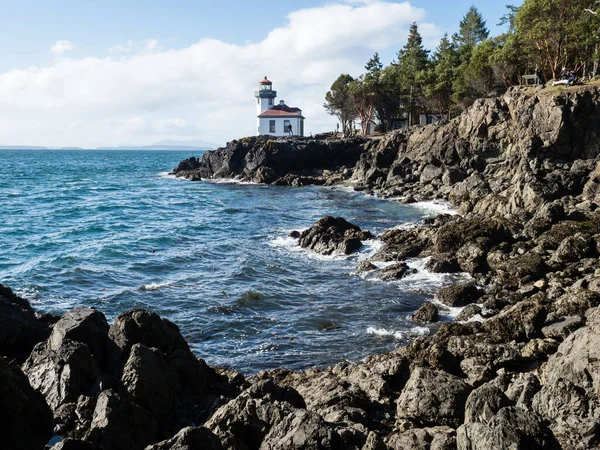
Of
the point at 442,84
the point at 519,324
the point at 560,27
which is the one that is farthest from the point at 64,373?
the point at 442,84

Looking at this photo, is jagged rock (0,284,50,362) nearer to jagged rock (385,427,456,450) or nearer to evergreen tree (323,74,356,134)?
jagged rock (385,427,456,450)

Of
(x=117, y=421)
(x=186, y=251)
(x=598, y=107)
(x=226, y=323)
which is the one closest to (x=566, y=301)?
(x=226, y=323)

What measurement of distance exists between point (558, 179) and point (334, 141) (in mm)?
47032

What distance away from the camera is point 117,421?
9.97m

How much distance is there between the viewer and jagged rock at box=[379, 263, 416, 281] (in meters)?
26.5

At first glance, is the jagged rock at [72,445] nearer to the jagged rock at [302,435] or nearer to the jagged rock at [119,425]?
the jagged rock at [119,425]

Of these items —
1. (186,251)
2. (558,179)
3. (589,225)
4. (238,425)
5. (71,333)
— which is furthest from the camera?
(558,179)

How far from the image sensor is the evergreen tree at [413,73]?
8950 centimetres

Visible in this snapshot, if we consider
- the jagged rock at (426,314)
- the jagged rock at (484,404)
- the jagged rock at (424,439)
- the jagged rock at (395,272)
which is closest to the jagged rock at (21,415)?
the jagged rock at (424,439)

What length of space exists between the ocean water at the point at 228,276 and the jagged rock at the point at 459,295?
43.0 inches

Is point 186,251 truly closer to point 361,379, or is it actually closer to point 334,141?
point 361,379

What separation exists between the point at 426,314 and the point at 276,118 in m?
86.5

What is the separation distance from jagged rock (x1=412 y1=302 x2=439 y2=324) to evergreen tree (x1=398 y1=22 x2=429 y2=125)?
69.3 metres

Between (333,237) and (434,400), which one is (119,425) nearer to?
(434,400)
